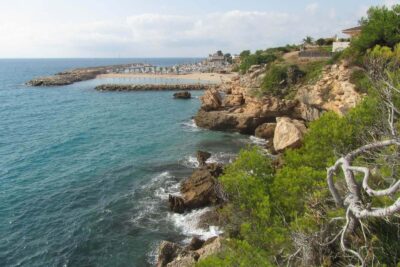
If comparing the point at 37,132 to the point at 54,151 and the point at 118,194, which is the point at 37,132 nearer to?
the point at 54,151

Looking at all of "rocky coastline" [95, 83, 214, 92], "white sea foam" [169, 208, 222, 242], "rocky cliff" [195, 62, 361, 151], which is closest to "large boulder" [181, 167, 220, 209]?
"white sea foam" [169, 208, 222, 242]

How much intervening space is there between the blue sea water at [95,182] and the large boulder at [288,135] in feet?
19.7

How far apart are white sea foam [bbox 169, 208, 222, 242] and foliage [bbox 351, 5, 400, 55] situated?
3058 centimetres

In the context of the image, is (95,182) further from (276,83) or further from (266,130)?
(276,83)

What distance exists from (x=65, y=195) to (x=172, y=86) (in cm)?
7725

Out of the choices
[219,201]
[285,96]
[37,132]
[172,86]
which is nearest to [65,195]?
[219,201]

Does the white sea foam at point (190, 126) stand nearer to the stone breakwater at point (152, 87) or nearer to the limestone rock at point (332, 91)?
the limestone rock at point (332, 91)

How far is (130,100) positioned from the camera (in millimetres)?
86688

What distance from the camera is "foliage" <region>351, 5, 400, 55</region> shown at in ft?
135

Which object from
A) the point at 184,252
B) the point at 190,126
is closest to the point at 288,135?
the point at 184,252

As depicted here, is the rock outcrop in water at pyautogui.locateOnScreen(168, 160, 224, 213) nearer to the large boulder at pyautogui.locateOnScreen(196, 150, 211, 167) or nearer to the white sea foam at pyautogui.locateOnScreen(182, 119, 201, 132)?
the large boulder at pyautogui.locateOnScreen(196, 150, 211, 167)

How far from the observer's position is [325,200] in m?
12.3

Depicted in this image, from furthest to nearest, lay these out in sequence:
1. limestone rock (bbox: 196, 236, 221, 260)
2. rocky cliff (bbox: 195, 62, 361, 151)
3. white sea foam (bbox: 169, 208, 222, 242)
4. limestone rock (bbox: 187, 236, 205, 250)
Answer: rocky cliff (bbox: 195, 62, 361, 151), white sea foam (bbox: 169, 208, 222, 242), limestone rock (bbox: 187, 236, 205, 250), limestone rock (bbox: 196, 236, 221, 260)

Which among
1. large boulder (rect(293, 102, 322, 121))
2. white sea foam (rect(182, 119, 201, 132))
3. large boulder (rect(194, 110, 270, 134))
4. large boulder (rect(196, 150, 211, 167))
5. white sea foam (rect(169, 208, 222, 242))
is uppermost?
large boulder (rect(293, 102, 322, 121))
